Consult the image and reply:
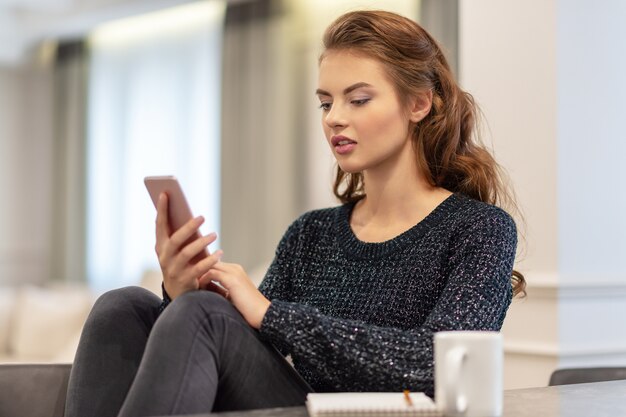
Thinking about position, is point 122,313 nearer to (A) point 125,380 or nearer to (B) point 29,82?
(A) point 125,380

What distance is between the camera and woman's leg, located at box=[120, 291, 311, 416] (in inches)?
49.2

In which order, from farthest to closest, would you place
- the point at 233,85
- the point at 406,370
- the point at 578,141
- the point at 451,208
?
the point at 233,85, the point at 578,141, the point at 451,208, the point at 406,370

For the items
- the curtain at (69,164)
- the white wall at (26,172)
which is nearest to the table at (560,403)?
the curtain at (69,164)

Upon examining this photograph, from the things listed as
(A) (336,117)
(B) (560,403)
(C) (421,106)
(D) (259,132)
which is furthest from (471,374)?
(D) (259,132)

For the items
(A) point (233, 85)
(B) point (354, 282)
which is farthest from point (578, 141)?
(A) point (233, 85)

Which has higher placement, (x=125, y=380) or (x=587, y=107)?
(x=587, y=107)

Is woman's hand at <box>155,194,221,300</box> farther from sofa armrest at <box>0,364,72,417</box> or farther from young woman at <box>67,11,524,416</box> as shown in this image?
sofa armrest at <box>0,364,72,417</box>

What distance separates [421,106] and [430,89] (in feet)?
0.13

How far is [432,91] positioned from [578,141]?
0.86m

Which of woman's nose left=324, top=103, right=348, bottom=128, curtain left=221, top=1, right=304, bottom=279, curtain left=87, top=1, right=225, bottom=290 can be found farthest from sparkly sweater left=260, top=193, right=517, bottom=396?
curtain left=87, top=1, right=225, bottom=290

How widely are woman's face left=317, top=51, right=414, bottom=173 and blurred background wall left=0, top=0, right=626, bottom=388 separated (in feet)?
0.91

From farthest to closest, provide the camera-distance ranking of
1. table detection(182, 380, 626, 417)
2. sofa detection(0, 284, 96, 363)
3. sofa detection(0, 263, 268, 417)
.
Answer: sofa detection(0, 284, 96, 363) < sofa detection(0, 263, 268, 417) < table detection(182, 380, 626, 417)

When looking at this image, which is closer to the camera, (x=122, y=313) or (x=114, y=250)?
(x=122, y=313)

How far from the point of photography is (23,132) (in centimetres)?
712
